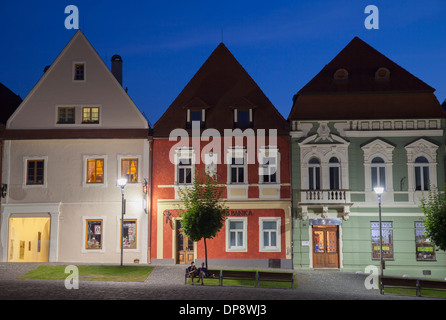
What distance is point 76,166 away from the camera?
3456 cm

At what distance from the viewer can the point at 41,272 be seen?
28.6 metres

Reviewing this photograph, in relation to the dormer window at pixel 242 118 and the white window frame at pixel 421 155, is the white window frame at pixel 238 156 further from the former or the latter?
the white window frame at pixel 421 155

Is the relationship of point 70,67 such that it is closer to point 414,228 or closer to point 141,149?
point 141,149

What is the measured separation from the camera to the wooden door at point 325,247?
33.2m

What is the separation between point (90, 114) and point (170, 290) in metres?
15.1

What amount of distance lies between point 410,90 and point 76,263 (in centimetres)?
2204

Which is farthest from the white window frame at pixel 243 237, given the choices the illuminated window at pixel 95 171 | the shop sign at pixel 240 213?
the illuminated window at pixel 95 171

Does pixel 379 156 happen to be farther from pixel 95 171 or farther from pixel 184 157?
pixel 95 171

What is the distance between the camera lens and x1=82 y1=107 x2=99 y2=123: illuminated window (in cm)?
3512

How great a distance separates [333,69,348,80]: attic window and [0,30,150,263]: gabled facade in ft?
39.5

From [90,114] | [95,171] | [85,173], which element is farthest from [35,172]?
[90,114]

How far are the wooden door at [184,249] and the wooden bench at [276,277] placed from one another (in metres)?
8.04
